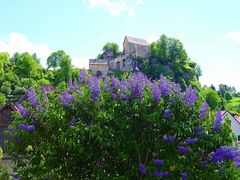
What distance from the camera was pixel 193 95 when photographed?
12133 mm

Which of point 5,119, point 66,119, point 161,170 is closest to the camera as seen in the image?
point 161,170

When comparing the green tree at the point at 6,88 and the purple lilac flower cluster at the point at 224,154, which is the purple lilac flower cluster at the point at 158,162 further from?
the green tree at the point at 6,88

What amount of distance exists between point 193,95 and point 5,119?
29.2m

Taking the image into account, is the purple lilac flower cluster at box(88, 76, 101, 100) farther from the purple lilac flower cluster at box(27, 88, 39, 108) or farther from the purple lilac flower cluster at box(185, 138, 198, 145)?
the purple lilac flower cluster at box(185, 138, 198, 145)

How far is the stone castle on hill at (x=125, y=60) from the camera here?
13262 centimetres

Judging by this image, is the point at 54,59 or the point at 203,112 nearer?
the point at 203,112

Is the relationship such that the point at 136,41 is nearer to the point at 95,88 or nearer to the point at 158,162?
the point at 95,88

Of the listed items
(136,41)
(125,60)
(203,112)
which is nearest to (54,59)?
(125,60)

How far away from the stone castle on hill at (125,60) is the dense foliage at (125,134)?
118391mm

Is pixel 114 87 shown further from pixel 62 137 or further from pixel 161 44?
pixel 161 44

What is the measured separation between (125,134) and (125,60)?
122 m

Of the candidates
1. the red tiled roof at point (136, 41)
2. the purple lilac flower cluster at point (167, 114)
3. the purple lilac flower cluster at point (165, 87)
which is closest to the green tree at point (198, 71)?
the red tiled roof at point (136, 41)

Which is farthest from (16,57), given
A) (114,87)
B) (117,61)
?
(114,87)

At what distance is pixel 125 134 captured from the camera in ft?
39.4
